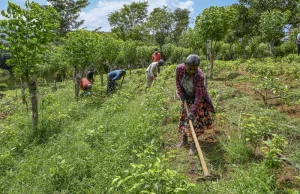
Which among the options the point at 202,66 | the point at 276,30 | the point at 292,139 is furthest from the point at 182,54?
the point at 292,139

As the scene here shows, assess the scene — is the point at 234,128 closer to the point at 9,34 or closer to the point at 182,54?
the point at 9,34

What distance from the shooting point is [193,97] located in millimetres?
4145

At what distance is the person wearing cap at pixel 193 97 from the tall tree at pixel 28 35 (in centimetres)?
350

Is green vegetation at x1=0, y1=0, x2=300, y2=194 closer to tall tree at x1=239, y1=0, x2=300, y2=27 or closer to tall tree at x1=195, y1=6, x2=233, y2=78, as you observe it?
tall tree at x1=195, y1=6, x2=233, y2=78

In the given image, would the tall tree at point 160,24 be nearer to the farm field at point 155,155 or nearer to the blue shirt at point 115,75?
the blue shirt at point 115,75

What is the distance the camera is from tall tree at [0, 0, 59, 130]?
528 centimetres

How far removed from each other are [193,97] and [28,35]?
13.1ft

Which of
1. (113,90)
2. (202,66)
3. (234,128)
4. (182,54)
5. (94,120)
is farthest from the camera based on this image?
(182,54)

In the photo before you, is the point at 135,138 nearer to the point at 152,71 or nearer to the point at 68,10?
the point at 152,71

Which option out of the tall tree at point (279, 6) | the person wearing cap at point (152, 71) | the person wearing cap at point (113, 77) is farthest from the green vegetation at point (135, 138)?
the tall tree at point (279, 6)

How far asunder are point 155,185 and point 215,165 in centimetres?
145

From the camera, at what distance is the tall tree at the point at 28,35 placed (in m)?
5.28

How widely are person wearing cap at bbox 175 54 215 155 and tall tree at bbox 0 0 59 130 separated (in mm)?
3503

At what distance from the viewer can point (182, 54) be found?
22188mm
